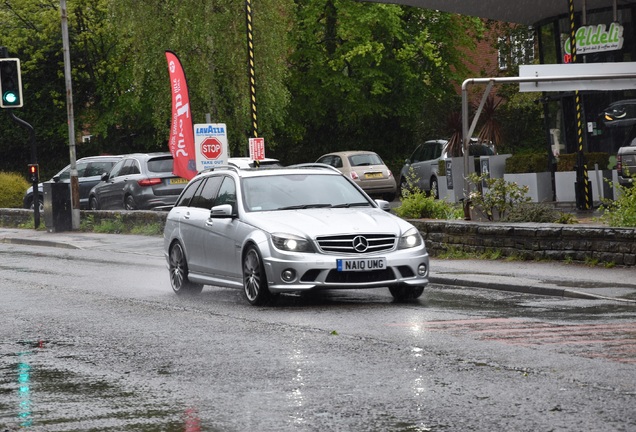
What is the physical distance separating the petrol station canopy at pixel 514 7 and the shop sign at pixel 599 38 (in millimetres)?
1782

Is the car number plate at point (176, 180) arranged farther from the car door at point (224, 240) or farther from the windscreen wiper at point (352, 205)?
the windscreen wiper at point (352, 205)

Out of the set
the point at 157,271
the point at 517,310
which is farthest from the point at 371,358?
the point at 157,271

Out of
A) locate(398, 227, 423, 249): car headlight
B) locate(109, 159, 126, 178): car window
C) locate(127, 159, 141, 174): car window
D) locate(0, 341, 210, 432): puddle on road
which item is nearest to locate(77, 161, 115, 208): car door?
locate(109, 159, 126, 178): car window

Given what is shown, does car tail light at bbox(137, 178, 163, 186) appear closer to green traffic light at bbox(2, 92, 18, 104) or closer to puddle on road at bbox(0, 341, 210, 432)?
green traffic light at bbox(2, 92, 18, 104)

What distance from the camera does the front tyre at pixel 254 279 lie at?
14.0 metres

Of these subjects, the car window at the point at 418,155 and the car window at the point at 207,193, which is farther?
the car window at the point at 418,155

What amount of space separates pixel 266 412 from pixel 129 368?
241cm

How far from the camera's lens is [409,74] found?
156 ft

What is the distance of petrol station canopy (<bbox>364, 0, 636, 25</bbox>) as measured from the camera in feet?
107

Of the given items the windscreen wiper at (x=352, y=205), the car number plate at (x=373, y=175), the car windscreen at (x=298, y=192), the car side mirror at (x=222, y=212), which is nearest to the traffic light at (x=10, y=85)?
the car number plate at (x=373, y=175)

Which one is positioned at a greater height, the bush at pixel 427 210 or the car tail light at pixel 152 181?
the car tail light at pixel 152 181

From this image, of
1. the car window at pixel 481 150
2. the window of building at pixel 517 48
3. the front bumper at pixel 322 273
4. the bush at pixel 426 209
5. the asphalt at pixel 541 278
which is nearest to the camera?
the front bumper at pixel 322 273

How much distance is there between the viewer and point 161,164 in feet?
114

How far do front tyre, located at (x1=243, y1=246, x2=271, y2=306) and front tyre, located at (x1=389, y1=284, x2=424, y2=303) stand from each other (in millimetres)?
1457
